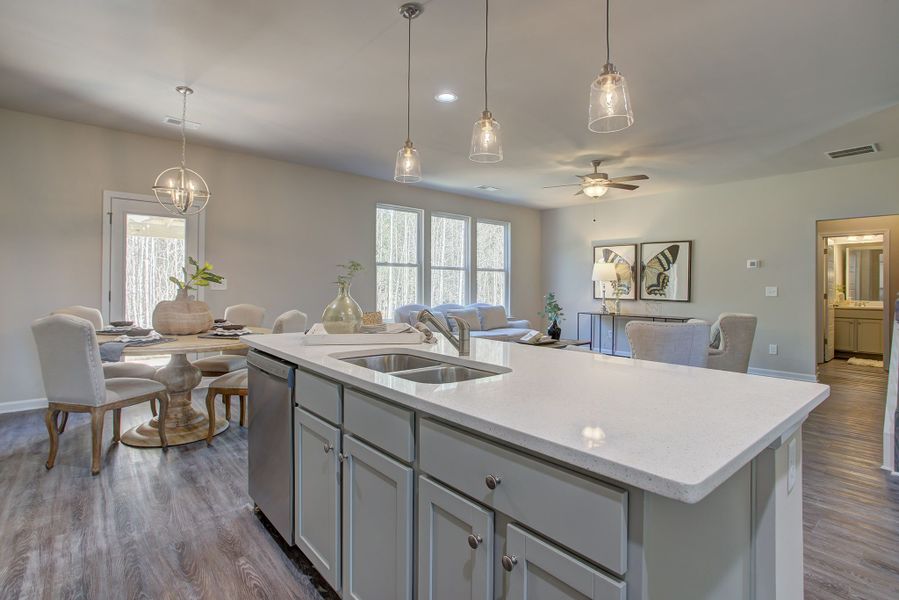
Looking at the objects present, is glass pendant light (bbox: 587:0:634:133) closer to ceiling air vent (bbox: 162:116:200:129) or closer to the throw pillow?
ceiling air vent (bbox: 162:116:200:129)

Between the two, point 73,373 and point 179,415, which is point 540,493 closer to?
point 73,373

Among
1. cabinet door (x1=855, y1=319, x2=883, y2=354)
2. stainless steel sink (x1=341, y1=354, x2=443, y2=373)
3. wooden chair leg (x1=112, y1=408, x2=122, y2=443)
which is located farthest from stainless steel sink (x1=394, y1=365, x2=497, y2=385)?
cabinet door (x1=855, y1=319, x2=883, y2=354)

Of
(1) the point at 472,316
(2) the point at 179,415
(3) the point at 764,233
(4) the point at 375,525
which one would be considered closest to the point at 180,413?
(2) the point at 179,415

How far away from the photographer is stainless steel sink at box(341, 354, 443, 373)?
79.8 inches

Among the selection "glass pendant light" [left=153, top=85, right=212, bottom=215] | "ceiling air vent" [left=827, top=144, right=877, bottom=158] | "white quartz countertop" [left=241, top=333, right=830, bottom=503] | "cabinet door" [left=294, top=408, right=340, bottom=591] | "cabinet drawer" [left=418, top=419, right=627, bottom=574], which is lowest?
"cabinet door" [left=294, top=408, right=340, bottom=591]

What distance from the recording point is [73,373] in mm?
2730

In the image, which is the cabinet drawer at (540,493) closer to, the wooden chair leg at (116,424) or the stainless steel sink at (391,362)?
the stainless steel sink at (391,362)

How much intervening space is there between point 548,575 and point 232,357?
382 centimetres

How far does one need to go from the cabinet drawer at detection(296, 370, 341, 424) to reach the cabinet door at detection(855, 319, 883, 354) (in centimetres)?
917

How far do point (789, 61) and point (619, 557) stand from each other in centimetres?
338

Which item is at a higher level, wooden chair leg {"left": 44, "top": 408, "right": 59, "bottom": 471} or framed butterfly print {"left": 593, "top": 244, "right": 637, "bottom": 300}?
framed butterfly print {"left": 593, "top": 244, "right": 637, "bottom": 300}

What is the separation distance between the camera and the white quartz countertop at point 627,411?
76 cm

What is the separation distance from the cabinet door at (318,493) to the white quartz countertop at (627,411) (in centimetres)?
24

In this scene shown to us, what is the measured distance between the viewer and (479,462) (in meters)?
1.03
